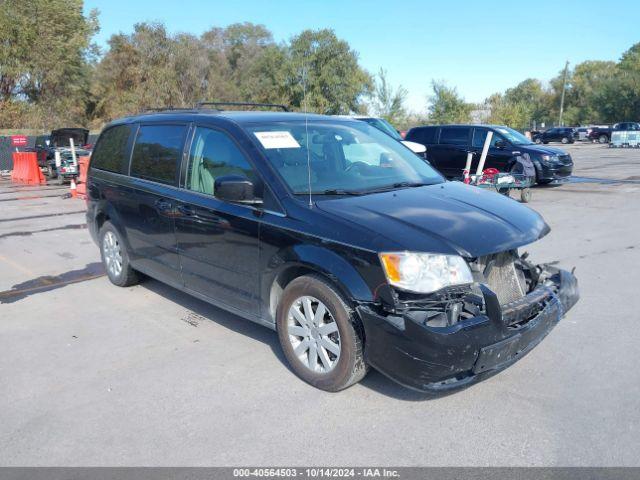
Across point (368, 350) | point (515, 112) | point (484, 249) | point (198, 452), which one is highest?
point (515, 112)

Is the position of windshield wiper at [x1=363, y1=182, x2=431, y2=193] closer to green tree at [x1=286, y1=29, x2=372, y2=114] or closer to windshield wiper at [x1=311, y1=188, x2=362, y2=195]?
windshield wiper at [x1=311, y1=188, x2=362, y2=195]

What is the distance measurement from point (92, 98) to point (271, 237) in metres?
50.3

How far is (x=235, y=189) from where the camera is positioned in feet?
12.5

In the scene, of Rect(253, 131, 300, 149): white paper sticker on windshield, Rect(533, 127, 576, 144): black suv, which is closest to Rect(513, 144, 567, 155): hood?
Rect(253, 131, 300, 149): white paper sticker on windshield

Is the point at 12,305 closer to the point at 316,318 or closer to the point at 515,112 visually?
the point at 316,318

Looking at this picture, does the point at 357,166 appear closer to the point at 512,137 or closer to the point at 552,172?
the point at 552,172

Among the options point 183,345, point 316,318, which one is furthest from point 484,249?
point 183,345

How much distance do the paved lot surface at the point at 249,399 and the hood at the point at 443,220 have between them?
3.41ft

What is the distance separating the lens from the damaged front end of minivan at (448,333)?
3102 mm

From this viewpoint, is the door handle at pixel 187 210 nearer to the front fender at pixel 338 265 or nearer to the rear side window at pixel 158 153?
the rear side window at pixel 158 153

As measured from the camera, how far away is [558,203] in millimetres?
12180

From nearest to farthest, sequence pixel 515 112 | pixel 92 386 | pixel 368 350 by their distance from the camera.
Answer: pixel 368 350 < pixel 92 386 < pixel 515 112

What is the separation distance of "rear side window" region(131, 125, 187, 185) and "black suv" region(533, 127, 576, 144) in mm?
48755

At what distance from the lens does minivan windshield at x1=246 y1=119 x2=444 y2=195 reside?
4090 mm
